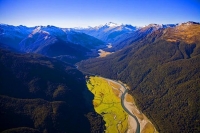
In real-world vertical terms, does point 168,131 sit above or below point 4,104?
below

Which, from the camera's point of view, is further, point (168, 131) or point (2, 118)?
point (168, 131)

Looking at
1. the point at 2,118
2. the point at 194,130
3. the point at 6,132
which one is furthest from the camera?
the point at 194,130

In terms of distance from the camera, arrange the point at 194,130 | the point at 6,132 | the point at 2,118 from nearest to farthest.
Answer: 1. the point at 6,132
2. the point at 2,118
3. the point at 194,130

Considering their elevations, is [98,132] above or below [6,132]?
below

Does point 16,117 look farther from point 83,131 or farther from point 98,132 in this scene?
point 98,132

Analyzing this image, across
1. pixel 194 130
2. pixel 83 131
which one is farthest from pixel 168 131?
pixel 83 131

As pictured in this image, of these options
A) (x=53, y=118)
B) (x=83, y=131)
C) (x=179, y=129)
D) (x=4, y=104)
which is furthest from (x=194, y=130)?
(x=4, y=104)

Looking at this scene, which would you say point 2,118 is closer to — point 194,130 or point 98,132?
point 98,132

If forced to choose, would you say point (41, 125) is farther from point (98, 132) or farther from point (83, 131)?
point (98, 132)

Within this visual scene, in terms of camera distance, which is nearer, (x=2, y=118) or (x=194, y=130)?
(x=2, y=118)
